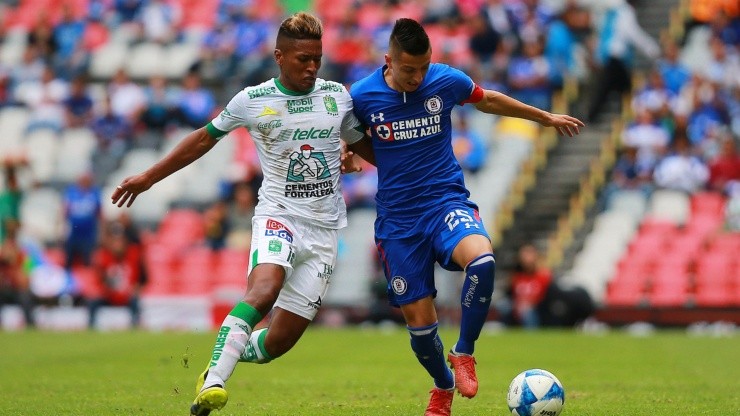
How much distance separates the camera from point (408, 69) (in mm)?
9609

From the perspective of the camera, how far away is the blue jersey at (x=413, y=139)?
9.85 meters

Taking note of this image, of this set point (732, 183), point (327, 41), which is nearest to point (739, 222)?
point (732, 183)

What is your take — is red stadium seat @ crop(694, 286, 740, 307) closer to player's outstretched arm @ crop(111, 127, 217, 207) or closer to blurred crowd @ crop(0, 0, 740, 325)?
blurred crowd @ crop(0, 0, 740, 325)

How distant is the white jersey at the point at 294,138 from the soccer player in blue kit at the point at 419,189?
327 mm

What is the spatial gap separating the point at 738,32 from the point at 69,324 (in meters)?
15.1

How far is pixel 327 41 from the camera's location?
30047 millimetres

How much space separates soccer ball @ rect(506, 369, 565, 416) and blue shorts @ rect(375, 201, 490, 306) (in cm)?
99

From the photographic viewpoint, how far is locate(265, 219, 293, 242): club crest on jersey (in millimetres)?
9594

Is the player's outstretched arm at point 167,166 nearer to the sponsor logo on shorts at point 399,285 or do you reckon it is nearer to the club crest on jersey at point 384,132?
the club crest on jersey at point 384,132

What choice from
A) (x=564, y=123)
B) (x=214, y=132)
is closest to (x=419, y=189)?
(x=564, y=123)

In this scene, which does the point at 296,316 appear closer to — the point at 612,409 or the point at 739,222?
the point at 612,409

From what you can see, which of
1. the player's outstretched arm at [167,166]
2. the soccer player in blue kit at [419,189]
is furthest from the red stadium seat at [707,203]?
the player's outstretched arm at [167,166]

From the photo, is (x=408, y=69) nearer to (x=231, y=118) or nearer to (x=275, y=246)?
(x=231, y=118)

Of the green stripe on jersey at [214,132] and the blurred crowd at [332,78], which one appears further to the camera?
the blurred crowd at [332,78]
